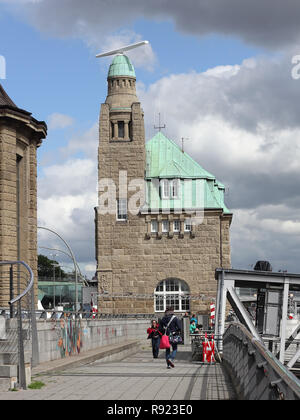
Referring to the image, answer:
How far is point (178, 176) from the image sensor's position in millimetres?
73062

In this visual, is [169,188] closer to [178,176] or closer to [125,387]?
[178,176]

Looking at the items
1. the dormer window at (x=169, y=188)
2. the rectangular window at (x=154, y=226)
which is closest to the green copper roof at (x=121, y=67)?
the dormer window at (x=169, y=188)

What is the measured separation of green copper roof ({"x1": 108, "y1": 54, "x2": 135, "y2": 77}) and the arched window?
18.2m

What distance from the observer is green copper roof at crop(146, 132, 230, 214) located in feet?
231

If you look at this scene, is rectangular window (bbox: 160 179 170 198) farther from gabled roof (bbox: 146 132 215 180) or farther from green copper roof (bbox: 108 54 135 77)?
green copper roof (bbox: 108 54 135 77)

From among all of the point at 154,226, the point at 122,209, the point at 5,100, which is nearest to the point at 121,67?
the point at 122,209

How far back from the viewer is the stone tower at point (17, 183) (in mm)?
31188

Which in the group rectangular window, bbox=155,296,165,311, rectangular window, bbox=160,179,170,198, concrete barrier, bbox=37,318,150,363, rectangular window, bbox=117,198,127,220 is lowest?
rectangular window, bbox=155,296,165,311

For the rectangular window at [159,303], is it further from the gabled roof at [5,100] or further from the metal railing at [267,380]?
the metal railing at [267,380]

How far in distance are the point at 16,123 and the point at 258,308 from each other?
16667 mm

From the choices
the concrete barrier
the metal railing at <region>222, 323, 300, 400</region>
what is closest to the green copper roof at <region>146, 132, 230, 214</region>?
the concrete barrier

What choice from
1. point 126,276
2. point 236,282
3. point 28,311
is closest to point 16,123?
point 236,282

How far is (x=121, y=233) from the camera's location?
67.4 m
